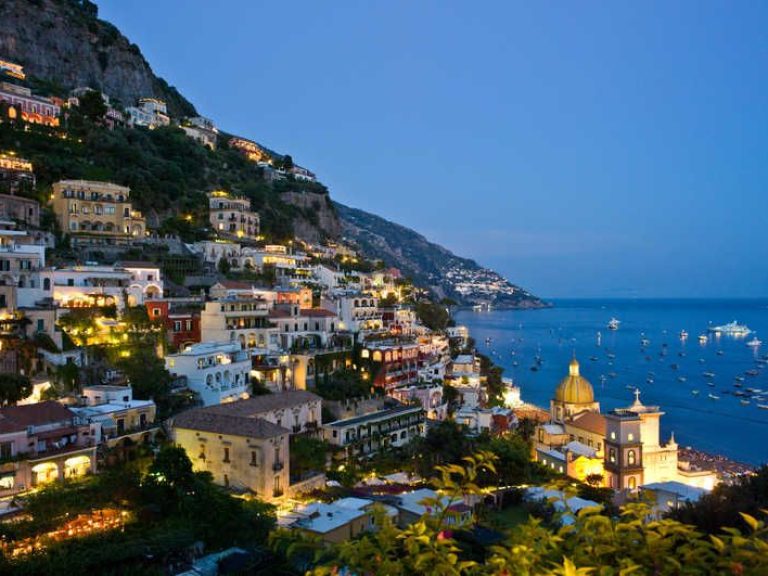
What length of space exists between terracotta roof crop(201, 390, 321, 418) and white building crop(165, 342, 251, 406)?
2.25 meters

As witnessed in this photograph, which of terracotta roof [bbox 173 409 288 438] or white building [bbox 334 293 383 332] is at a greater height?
white building [bbox 334 293 383 332]

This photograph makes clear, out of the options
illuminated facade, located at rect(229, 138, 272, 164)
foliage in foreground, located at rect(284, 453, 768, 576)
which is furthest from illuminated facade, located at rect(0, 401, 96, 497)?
illuminated facade, located at rect(229, 138, 272, 164)

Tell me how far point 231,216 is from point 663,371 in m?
58.7

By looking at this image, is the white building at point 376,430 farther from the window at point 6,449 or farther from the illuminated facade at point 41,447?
the window at point 6,449

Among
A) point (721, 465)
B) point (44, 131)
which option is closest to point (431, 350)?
point (721, 465)

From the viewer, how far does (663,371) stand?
85.9 m

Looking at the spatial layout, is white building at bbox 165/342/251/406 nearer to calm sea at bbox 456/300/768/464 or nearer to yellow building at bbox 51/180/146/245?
yellow building at bbox 51/180/146/245

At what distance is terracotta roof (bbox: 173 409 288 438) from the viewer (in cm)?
2564

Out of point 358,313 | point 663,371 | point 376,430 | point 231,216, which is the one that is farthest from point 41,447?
point 663,371

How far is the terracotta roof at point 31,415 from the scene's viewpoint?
2208 cm

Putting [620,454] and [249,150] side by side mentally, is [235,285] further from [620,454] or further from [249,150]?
[249,150]

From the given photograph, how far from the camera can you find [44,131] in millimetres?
54688

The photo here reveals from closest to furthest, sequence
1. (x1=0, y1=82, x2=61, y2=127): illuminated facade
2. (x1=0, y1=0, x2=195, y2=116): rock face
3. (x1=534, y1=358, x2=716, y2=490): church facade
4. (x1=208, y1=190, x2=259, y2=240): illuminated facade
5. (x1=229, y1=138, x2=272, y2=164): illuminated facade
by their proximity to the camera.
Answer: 1. (x1=534, y1=358, x2=716, y2=490): church facade
2. (x1=0, y1=82, x2=61, y2=127): illuminated facade
3. (x1=208, y1=190, x2=259, y2=240): illuminated facade
4. (x1=0, y1=0, x2=195, y2=116): rock face
5. (x1=229, y1=138, x2=272, y2=164): illuminated facade

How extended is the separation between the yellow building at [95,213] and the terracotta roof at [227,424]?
67.4 feet
